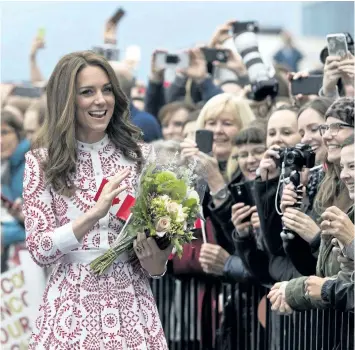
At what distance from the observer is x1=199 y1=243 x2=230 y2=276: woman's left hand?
28.8 ft

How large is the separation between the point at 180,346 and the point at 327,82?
2.31 metres

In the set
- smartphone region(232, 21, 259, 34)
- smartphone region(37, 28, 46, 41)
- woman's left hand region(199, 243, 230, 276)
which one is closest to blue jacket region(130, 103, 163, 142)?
smartphone region(232, 21, 259, 34)

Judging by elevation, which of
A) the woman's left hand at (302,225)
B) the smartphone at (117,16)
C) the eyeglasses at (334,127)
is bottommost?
the woman's left hand at (302,225)

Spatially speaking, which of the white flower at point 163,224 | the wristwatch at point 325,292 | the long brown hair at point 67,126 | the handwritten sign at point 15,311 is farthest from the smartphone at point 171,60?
the white flower at point 163,224

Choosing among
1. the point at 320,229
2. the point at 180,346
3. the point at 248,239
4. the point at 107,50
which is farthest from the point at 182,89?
the point at 320,229

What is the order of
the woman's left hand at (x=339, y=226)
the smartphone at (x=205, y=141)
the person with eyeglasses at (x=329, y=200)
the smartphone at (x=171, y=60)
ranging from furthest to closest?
the smartphone at (x=171, y=60)
the smartphone at (x=205, y=141)
the person with eyeglasses at (x=329, y=200)
the woman's left hand at (x=339, y=226)

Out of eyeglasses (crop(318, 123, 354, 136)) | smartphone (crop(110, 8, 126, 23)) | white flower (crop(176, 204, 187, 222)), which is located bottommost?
white flower (crop(176, 204, 187, 222))

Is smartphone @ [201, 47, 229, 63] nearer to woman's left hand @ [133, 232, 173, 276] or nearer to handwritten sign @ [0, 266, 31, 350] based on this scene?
handwritten sign @ [0, 266, 31, 350]

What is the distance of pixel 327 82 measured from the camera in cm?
820

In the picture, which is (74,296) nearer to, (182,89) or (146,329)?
(146,329)

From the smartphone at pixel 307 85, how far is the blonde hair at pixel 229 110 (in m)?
0.54

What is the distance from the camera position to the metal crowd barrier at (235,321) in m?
7.18

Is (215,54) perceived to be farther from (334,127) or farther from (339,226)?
(339,226)

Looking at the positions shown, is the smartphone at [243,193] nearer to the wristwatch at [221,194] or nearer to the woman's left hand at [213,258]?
the wristwatch at [221,194]
